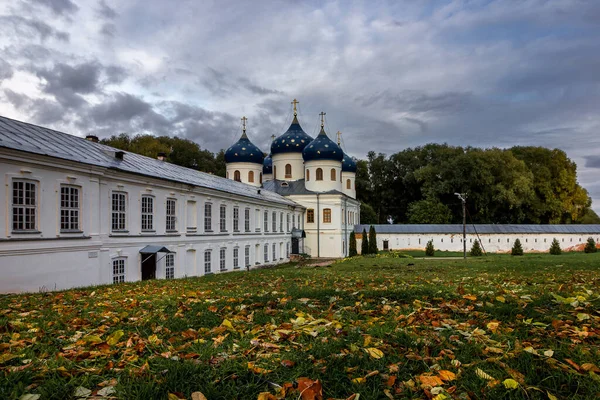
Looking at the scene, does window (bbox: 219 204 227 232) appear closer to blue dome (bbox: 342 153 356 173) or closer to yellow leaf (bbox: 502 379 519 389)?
yellow leaf (bbox: 502 379 519 389)

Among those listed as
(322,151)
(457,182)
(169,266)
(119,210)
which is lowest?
(169,266)

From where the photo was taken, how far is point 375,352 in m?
3.96

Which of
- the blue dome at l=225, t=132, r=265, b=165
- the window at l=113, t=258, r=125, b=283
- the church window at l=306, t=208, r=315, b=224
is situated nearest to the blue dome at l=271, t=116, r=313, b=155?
the blue dome at l=225, t=132, r=265, b=165

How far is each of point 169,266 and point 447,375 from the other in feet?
62.7

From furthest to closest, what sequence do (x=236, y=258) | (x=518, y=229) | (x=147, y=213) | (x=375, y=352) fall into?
(x=518, y=229)
(x=236, y=258)
(x=147, y=213)
(x=375, y=352)

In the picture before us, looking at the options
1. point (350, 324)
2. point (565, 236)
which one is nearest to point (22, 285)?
point (350, 324)

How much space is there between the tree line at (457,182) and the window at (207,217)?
26.2m

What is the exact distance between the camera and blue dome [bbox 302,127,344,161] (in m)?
44.6

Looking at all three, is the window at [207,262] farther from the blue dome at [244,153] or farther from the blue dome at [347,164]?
the blue dome at [347,164]

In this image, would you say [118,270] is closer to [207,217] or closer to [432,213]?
[207,217]

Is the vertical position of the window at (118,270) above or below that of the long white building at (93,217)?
below

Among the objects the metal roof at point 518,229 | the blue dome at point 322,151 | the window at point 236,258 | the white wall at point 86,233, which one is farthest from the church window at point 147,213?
the metal roof at point 518,229

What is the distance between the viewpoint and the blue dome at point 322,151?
44594 millimetres

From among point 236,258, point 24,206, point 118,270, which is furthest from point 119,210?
point 236,258
